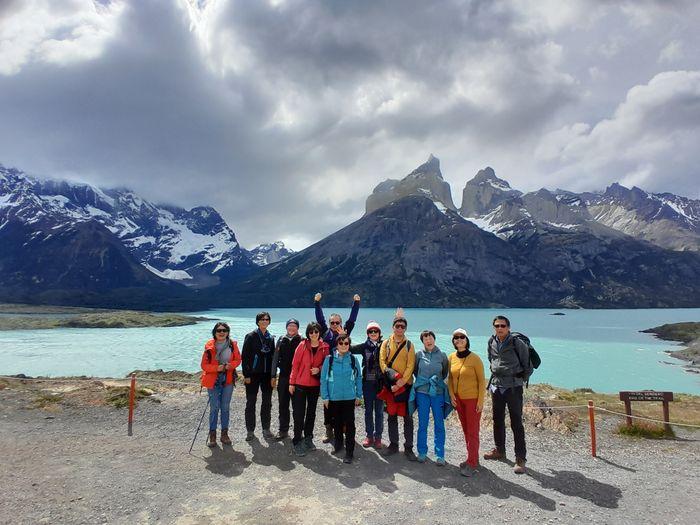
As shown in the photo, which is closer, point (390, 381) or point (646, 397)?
point (390, 381)

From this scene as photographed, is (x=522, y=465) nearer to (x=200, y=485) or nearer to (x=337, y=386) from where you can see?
(x=337, y=386)

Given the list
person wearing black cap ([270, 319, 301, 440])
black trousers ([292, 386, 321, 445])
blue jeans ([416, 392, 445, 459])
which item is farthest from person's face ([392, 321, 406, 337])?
person wearing black cap ([270, 319, 301, 440])

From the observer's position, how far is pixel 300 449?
8.38 metres

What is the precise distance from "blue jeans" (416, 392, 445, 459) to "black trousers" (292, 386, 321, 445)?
2.17 m

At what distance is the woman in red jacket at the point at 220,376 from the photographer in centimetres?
867

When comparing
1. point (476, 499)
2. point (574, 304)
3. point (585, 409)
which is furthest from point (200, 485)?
point (574, 304)

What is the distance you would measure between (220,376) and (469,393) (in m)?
5.44

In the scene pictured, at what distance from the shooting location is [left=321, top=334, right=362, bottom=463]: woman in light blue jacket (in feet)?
26.0

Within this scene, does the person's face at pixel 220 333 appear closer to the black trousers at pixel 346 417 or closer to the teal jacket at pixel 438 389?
the black trousers at pixel 346 417

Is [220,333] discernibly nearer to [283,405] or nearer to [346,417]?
[283,405]

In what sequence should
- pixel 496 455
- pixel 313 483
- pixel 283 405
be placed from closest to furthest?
Answer: pixel 313 483, pixel 496 455, pixel 283 405

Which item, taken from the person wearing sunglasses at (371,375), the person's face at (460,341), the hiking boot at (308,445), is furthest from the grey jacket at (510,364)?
the hiking boot at (308,445)

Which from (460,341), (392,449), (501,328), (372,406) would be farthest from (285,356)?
(501,328)

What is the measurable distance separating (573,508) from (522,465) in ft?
4.76
